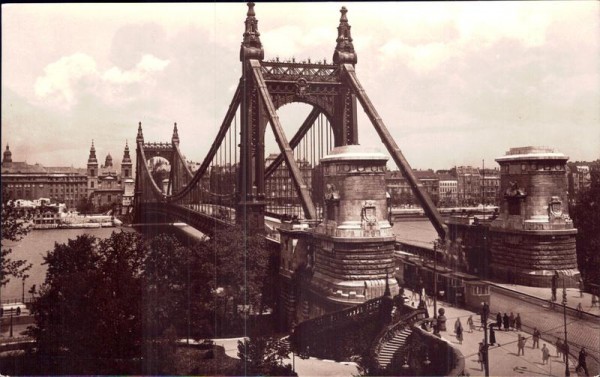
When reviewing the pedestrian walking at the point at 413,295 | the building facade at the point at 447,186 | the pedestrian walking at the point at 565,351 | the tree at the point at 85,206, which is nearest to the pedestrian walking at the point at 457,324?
the pedestrian walking at the point at 565,351

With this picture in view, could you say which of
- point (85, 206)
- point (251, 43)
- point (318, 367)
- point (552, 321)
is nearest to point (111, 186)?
point (85, 206)

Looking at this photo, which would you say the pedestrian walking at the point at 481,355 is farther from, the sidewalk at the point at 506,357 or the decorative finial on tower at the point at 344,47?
the decorative finial on tower at the point at 344,47

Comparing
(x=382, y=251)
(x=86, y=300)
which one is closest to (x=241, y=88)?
(x=382, y=251)

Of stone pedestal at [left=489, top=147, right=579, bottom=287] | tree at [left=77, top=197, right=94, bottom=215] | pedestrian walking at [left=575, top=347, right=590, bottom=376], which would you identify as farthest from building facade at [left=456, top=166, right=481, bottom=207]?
pedestrian walking at [left=575, top=347, right=590, bottom=376]

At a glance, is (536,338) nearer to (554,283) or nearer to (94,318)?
(554,283)

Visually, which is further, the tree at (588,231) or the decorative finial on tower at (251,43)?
the decorative finial on tower at (251,43)

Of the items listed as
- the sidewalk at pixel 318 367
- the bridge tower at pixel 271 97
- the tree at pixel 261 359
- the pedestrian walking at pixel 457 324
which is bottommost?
the sidewalk at pixel 318 367

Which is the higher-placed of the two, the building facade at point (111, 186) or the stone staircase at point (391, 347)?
the building facade at point (111, 186)
